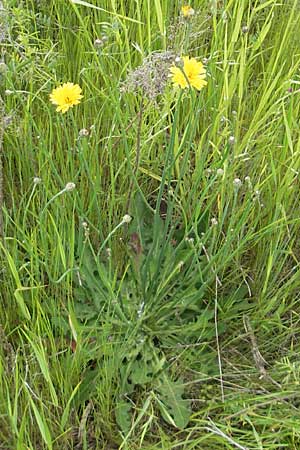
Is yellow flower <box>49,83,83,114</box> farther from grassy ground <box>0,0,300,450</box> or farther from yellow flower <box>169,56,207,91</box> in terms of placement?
yellow flower <box>169,56,207,91</box>

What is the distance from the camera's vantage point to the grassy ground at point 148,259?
3.46ft

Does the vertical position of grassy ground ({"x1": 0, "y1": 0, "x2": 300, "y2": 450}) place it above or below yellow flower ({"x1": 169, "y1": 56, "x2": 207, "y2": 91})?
below

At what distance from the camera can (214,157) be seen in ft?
4.24

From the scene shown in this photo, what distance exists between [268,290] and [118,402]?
0.37 meters

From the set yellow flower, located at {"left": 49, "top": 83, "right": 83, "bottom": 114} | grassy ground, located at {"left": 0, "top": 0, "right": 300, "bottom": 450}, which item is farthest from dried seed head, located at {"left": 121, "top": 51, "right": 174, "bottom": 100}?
yellow flower, located at {"left": 49, "top": 83, "right": 83, "bottom": 114}

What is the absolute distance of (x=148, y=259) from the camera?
→ 1136mm

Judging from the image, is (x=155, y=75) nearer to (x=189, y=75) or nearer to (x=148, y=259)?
(x=189, y=75)

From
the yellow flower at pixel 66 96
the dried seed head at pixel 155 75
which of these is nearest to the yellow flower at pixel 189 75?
the dried seed head at pixel 155 75

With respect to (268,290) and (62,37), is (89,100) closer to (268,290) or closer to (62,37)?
(62,37)

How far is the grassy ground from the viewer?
1.06 meters

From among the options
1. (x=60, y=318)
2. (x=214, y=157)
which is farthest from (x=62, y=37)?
(x=60, y=318)

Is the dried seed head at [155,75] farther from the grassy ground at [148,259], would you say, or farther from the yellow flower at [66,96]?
the yellow flower at [66,96]

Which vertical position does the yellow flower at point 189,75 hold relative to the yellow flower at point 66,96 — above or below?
above

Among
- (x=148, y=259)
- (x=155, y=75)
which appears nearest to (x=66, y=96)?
(x=155, y=75)
